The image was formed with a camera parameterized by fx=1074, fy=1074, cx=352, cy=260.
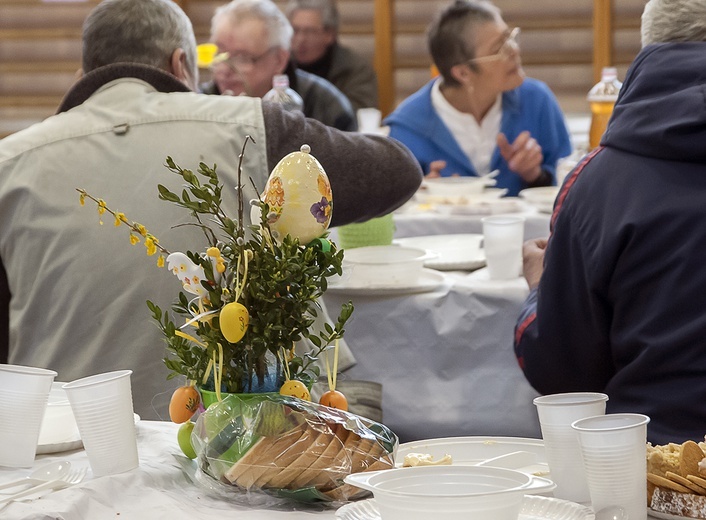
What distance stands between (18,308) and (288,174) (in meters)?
0.99

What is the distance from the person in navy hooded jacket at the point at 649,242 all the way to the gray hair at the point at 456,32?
7.62 ft

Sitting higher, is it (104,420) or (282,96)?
(282,96)

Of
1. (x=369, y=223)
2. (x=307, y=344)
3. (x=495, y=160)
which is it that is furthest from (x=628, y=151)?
(x=495, y=160)

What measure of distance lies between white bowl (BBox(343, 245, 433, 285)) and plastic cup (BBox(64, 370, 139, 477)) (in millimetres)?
1284

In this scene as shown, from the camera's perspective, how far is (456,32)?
4145mm

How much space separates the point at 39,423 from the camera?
1299 millimetres

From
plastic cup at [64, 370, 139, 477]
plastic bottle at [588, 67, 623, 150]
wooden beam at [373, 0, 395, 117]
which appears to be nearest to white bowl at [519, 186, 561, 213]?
plastic bottle at [588, 67, 623, 150]

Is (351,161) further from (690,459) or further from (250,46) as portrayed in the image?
(250,46)

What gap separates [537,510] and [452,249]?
1793 millimetres

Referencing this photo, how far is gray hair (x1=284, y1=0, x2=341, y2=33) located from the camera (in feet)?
19.3

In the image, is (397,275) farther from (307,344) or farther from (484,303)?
(307,344)

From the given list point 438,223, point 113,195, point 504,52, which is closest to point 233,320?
point 113,195

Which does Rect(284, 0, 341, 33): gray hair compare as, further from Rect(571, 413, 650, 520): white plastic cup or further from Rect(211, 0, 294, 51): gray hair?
Rect(571, 413, 650, 520): white plastic cup

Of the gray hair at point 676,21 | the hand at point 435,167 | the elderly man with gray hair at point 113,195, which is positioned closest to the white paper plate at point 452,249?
the elderly man with gray hair at point 113,195
